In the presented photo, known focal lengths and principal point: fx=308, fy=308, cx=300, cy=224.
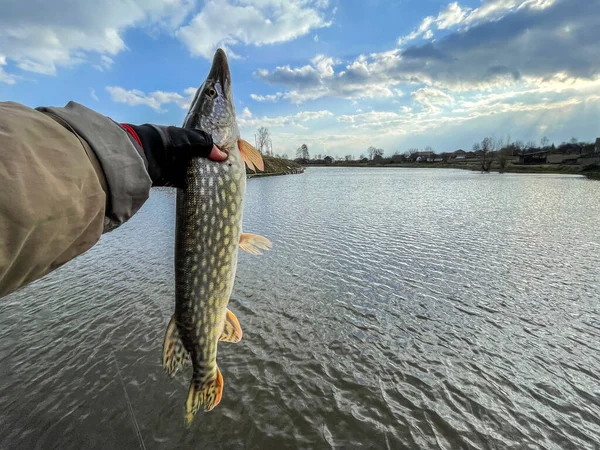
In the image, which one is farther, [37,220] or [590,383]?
[590,383]

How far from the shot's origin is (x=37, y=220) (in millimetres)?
1464

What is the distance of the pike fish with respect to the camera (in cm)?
267

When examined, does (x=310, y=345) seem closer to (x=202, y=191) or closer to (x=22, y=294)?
(x=202, y=191)

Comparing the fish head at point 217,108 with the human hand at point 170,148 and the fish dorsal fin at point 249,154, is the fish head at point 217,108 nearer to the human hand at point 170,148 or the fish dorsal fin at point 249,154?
the fish dorsal fin at point 249,154

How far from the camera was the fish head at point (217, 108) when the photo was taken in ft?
8.91

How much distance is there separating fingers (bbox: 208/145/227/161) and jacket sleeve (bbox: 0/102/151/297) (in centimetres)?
63

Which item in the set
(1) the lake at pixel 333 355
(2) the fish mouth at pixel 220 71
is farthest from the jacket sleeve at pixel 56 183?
(1) the lake at pixel 333 355

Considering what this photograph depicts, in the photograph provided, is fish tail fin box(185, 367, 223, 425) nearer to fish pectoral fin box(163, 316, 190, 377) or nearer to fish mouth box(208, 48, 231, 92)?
fish pectoral fin box(163, 316, 190, 377)

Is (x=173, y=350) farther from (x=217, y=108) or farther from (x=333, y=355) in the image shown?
(x=333, y=355)

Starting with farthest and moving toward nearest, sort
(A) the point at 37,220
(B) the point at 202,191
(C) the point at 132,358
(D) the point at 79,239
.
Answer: (C) the point at 132,358, (B) the point at 202,191, (D) the point at 79,239, (A) the point at 37,220

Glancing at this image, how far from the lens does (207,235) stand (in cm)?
275

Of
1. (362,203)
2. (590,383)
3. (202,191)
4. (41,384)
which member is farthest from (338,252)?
(362,203)

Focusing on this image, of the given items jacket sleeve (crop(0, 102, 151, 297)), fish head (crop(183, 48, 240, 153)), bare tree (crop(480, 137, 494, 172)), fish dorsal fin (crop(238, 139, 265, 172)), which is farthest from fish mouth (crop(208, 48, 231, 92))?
bare tree (crop(480, 137, 494, 172))

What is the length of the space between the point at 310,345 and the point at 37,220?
6036mm
